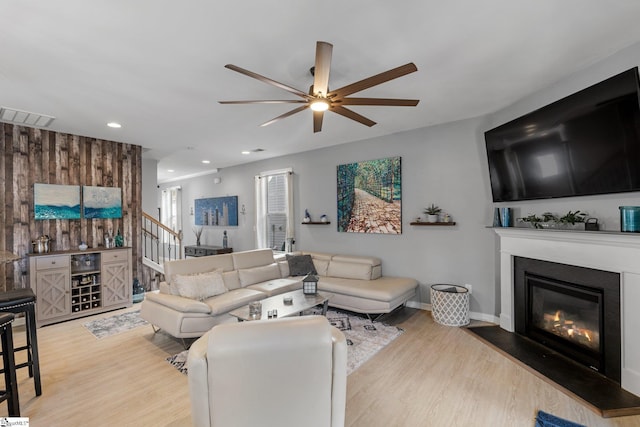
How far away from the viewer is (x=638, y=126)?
2.20 meters

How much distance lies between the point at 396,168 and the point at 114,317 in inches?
189

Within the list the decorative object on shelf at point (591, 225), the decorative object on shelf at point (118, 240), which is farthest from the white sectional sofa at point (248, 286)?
the decorative object on shelf at point (591, 225)

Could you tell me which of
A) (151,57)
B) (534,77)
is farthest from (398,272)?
(151,57)

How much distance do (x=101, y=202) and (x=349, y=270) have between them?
13.8 feet

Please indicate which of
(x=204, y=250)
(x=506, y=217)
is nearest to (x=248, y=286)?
(x=204, y=250)

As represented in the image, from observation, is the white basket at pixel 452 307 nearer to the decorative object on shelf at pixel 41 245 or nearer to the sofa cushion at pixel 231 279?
the sofa cushion at pixel 231 279

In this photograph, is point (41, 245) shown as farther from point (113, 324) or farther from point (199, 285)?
point (199, 285)

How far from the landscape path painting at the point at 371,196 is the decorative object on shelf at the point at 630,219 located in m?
2.56

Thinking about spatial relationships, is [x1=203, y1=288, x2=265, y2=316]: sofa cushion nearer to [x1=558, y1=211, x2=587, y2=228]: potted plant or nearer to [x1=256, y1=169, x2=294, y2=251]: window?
[x1=256, y1=169, x2=294, y2=251]: window

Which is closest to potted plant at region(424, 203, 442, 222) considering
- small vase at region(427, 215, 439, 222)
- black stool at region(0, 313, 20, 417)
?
small vase at region(427, 215, 439, 222)

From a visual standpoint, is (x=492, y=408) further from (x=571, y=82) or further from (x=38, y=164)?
(x=38, y=164)

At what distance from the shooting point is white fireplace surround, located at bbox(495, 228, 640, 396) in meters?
2.29

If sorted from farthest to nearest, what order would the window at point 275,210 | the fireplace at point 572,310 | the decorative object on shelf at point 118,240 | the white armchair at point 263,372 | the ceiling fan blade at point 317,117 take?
1. the window at point 275,210
2. the decorative object on shelf at point 118,240
3. the ceiling fan blade at point 317,117
4. the fireplace at point 572,310
5. the white armchair at point 263,372

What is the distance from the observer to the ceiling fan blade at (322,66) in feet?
5.69
